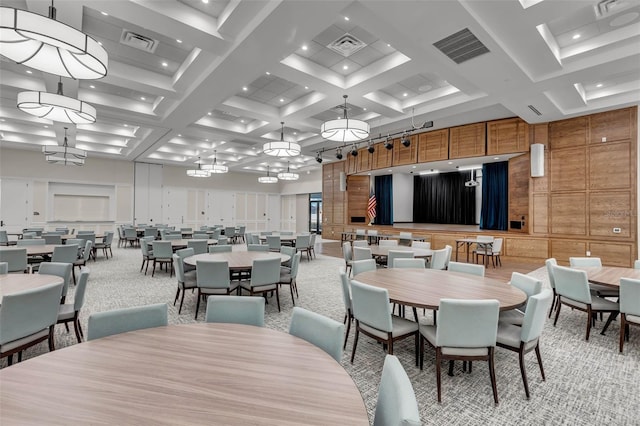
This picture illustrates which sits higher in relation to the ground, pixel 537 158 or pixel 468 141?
pixel 468 141

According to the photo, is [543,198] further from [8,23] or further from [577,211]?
[8,23]

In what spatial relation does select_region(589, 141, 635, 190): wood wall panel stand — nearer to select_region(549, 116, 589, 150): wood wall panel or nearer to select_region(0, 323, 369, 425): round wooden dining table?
select_region(549, 116, 589, 150): wood wall panel

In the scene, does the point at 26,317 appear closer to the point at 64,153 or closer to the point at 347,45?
the point at 347,45

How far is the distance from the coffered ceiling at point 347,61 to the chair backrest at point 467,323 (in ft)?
12.2

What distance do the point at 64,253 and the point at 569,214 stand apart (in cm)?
1256

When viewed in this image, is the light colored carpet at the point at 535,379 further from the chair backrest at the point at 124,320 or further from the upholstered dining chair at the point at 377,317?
the chair backrest at the point at 124,320

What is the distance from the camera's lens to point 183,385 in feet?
4.71

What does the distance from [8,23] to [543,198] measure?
11.4 metres

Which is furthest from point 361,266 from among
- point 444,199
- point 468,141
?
point 444,199

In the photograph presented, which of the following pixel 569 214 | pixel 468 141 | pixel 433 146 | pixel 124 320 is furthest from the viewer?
pixel 433 146

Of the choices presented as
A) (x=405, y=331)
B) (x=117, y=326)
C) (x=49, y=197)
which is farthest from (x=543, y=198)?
(x=49, y=197)

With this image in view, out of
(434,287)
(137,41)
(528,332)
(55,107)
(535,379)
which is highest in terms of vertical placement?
(137,41)

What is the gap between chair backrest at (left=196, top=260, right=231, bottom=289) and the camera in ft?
13.9

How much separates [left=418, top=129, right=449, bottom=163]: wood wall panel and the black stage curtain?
5.75 meters
